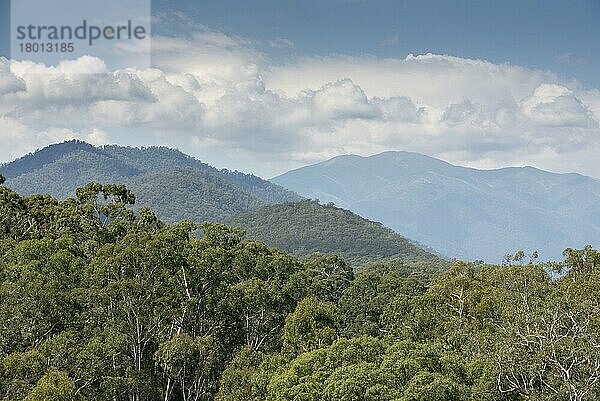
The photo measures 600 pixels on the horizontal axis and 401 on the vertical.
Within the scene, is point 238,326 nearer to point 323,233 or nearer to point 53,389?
point 53,389

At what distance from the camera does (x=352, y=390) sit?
14.2m

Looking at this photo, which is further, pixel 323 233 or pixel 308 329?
pixel 323 233

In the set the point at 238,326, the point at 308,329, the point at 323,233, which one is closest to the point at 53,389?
the point at 308,329

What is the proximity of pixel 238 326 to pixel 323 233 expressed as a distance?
5293 inches

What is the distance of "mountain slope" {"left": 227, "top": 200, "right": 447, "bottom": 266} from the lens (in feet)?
470

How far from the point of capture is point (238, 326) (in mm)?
25516

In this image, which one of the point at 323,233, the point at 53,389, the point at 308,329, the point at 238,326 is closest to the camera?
the point at 53,389

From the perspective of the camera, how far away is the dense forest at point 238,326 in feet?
53.1

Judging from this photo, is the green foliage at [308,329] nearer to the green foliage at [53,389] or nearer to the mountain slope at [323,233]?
the green foliage at [53,389]

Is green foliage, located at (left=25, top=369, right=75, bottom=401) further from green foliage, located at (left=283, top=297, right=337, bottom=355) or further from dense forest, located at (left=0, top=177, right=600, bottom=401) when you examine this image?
green foliage, located at (left=283, top=297, right=337, bottom=355)

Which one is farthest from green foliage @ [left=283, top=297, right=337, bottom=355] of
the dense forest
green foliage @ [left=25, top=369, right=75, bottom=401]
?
green foliage @ [left=25, top=369, right=75, bottom=401]

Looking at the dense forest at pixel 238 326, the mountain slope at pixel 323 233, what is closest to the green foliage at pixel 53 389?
the dense forest at pixel 238 326

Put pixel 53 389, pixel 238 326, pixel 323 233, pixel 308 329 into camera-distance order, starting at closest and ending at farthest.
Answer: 1. pixel 53 389
2. pixel 308 329
3. pixel 238 326
4. pixel 323 233

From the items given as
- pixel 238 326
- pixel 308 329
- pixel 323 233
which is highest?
pixel 308 329
